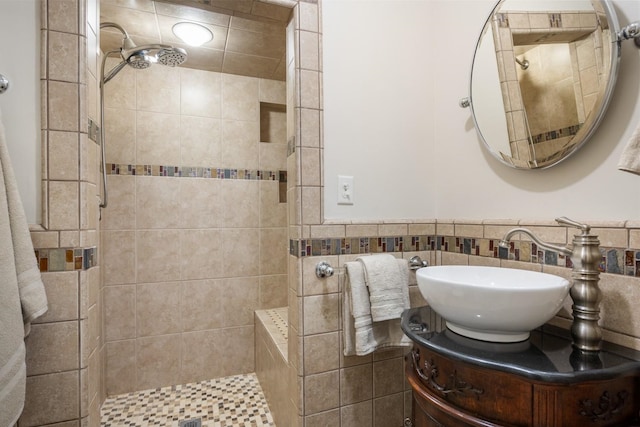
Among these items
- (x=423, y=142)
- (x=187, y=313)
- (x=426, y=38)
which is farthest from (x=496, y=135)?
(x=187, y=313)

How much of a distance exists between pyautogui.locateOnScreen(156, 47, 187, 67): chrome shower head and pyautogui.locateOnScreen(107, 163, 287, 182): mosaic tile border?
2.56 ft

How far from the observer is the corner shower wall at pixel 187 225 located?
2057 millimetres

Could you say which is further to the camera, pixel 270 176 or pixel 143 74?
pixel 270 176

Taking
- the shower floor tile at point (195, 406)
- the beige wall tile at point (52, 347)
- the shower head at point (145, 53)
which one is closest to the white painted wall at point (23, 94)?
the beige wall tile at point (52, 347)

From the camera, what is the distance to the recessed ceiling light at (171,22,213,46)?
5.70 feet

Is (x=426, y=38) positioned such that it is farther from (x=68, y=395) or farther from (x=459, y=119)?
(x=68, y=395)

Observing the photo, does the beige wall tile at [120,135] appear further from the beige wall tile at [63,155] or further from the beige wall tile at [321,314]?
the beige wall tile at [321,314]

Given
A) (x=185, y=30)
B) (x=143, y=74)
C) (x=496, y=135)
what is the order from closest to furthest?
(x=496, y=135), (x=185, y=30), (x=143, y=74)

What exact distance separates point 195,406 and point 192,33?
88.8 inches

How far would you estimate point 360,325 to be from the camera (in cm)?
119

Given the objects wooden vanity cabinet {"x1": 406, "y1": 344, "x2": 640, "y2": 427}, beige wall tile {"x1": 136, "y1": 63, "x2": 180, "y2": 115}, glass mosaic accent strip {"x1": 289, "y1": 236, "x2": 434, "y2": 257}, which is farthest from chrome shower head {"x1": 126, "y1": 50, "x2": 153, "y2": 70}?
wooden vanity cabinet {"x1": 406, "y1": 344, "x2": 640, "y2": 427}

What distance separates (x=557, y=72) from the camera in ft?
3.30

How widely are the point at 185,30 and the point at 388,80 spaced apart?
1220 millimetres

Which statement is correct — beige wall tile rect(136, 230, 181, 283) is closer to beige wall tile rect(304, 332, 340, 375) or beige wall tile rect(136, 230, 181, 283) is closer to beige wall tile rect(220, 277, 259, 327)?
beige wall tile rect(220, 277, 259, 327)
